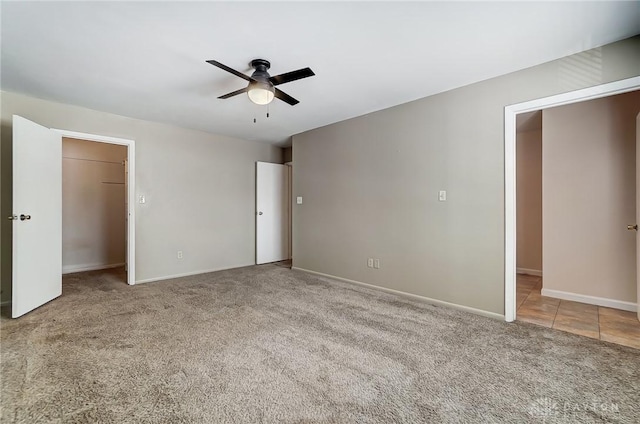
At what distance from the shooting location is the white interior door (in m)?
5.68

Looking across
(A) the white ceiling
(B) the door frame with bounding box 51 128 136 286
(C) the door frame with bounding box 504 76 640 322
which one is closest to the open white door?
(A) the white ceiling

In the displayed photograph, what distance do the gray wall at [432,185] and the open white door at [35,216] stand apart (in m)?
3.40

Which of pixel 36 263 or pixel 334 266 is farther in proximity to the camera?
pixel 334 266

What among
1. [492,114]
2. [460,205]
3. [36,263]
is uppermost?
[492,114]

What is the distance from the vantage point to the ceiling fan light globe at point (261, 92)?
241cm

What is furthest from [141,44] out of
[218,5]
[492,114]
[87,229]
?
[87,229]

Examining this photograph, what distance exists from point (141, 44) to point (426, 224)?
10.7 ft

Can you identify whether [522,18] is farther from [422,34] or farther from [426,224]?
[426,224]

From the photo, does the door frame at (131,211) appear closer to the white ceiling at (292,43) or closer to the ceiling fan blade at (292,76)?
the white ceiling at (292,43)

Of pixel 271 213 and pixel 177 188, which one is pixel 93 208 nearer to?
pixel 177 188

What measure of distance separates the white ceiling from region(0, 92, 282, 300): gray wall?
1.56 ft

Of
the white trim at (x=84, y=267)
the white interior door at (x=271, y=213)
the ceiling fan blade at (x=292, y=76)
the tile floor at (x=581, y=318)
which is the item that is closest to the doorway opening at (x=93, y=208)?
the white trim at (x=84, y=267)

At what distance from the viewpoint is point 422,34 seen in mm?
2168

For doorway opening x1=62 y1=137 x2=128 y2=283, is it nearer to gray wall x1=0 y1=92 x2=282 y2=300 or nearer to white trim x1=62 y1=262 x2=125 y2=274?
white trim x1=62 y1=262 x2=125 y2=274
